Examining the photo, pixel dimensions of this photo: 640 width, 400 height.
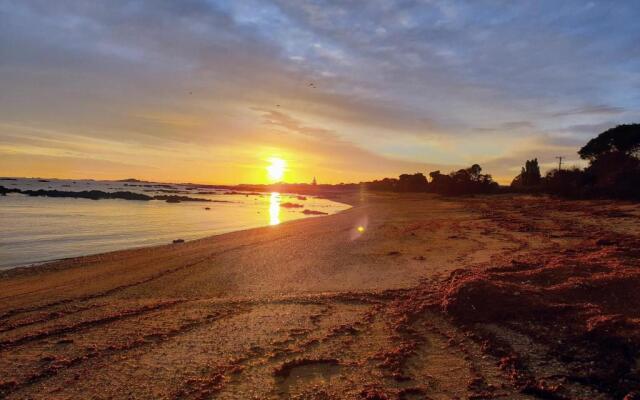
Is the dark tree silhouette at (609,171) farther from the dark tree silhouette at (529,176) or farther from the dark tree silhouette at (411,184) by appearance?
the dark tree silhouette at (411,184)

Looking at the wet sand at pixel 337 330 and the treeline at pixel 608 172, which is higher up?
the treeline at pixel 608 172

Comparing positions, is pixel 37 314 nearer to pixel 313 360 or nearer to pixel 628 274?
pixel 313 360

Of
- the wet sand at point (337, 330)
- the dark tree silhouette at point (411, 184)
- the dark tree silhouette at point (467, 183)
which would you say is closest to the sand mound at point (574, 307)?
the wet sand at point (337, 330)

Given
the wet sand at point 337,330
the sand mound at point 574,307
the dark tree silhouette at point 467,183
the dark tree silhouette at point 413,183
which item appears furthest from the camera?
the dark tree silhouette at point 413,183

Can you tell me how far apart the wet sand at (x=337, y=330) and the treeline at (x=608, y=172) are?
73.8ft

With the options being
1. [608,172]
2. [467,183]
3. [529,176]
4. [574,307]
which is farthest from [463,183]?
[574,307]

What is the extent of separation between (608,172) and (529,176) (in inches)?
1889

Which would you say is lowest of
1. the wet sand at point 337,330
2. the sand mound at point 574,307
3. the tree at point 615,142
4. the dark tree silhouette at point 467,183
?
the wet sand at point 337,330

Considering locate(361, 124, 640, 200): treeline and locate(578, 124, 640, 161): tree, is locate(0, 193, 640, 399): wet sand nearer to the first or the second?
locate(361, 124, 640, 200): treeline

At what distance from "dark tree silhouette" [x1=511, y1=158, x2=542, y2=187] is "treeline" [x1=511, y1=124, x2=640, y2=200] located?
19997 mm

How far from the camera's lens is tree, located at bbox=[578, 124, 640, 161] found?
49.5 meters

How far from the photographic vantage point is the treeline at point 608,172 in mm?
29562

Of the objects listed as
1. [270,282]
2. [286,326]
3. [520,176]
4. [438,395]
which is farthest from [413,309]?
[520,176]

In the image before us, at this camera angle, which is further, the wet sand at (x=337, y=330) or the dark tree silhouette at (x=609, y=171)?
the dark tree silhouette at (x=609, y=171)
